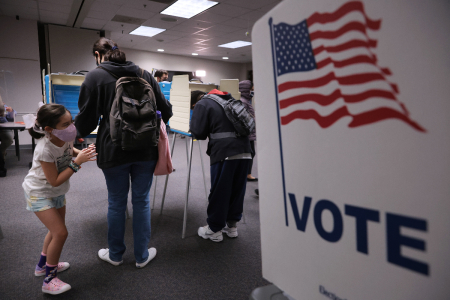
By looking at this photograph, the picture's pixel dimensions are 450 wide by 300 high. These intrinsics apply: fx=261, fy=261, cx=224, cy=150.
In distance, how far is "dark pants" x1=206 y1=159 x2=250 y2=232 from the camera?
6.48 feet

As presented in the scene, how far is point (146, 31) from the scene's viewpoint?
25.1ft

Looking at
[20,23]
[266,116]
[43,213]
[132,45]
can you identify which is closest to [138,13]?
[20,23]

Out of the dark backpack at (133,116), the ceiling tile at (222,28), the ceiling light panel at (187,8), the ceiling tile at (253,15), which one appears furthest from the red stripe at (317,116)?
the ceiling tile at (222,28)

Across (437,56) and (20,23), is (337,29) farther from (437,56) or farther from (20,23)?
(20,23)

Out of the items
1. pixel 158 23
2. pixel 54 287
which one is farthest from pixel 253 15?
pixel 54 287

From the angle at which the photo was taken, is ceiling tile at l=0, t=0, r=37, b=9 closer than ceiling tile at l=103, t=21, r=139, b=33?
Yes

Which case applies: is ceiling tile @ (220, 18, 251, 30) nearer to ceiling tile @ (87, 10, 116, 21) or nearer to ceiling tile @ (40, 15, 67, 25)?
ceiling tile @ (87, 10, 116, 21)

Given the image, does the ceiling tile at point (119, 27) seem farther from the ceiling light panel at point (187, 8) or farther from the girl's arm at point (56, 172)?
the girl's arm at point (56, 172)

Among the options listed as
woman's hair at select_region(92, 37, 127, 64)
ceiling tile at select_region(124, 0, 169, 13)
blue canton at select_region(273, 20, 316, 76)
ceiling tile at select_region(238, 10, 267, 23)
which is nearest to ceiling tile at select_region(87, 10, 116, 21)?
ceiling tile at select_region(124, 0, 169, 13)

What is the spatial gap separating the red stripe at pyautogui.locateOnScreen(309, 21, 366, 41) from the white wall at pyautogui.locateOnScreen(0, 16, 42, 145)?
783cm

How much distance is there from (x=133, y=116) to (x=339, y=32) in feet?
4.09

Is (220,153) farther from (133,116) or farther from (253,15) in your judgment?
(253,15)

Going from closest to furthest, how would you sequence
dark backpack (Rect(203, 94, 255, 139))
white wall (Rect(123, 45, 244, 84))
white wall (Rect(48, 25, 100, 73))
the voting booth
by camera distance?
the voting booth → dark backpack (Rect(203, 94, 255, 139)) → white wall (Rect(48, 25, 100, 73)) → white wall (Rect(123, 45, 244, 84))

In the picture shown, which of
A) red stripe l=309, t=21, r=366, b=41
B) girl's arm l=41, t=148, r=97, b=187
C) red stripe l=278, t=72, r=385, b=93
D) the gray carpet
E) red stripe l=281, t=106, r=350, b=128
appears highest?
red stripe l=309, t=21, r=366, b=41
